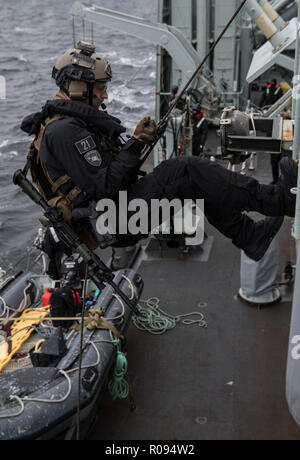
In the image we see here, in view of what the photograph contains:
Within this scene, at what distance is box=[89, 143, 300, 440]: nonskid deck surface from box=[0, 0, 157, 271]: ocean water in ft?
10.5

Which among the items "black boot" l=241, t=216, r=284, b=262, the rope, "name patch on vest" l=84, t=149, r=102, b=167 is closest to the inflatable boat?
the rope

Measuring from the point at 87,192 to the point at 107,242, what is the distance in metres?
0.44

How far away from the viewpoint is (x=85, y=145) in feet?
13.4

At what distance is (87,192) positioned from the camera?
4.21m

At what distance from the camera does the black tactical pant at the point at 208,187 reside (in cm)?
434

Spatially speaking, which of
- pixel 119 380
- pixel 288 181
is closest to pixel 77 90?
pixel 288 181

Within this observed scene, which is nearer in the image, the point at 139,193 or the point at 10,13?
the point at 139,193

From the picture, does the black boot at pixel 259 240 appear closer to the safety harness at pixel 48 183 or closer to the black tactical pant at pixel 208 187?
the black tactical pant at pixel 208 187

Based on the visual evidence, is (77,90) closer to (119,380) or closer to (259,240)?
(259,240)

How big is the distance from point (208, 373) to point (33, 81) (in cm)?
2826

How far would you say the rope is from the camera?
20.2 feet

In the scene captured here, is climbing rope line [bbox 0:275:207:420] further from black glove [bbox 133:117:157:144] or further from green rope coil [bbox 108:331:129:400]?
black glove [bbox 133:117:157:144]

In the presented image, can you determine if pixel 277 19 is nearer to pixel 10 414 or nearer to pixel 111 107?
pixel 10 414

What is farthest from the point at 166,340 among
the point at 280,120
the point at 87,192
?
the point at 280,120
